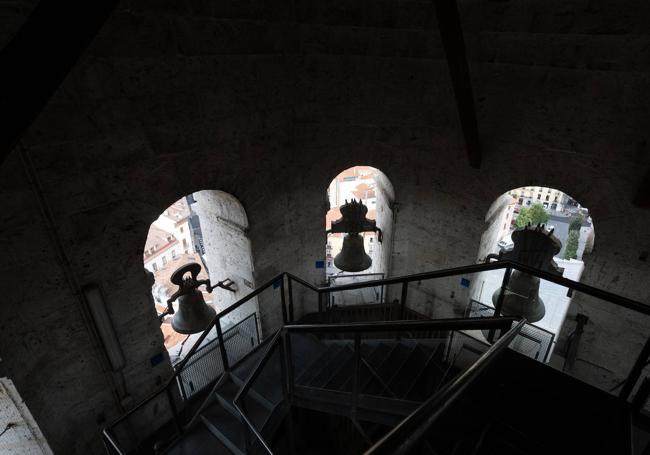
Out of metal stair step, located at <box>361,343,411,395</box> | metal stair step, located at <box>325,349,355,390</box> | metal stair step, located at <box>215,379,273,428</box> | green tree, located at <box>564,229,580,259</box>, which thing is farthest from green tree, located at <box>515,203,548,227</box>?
metal stair step, located at <box>215,379,273,428</box>

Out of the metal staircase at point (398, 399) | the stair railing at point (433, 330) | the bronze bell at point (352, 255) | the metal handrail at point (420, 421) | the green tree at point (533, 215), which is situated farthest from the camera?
the green tree at point (533, 215)

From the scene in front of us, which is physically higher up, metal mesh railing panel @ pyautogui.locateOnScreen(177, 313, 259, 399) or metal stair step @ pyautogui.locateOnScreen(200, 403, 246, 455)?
metal stair step @ pyautogui.locateOnScreen(200, 403, 246, 455)

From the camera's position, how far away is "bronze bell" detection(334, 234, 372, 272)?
6.18 m

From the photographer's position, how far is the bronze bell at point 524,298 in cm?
445

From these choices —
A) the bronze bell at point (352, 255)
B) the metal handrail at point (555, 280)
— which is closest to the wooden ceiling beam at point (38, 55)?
the metal handrail at point (555, 280)

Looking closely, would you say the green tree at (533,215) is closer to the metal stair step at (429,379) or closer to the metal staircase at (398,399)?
the metal staircase at (398,399)

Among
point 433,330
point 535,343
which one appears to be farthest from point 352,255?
point 433,330

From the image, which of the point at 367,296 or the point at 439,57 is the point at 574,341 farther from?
the point at 439,57

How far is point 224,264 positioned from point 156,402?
2471 millimetres

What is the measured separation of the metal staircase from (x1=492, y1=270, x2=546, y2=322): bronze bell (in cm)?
39

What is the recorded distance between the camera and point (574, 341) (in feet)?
19.2

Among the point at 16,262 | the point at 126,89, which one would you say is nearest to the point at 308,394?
the point at 16,262

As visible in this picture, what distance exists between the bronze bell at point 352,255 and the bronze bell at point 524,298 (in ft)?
7.61

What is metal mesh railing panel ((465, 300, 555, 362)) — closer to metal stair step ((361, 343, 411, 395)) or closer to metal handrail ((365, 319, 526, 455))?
metal stair step ((361, 343, 411, 395))
